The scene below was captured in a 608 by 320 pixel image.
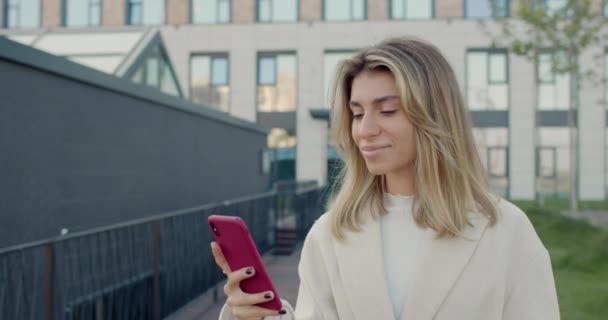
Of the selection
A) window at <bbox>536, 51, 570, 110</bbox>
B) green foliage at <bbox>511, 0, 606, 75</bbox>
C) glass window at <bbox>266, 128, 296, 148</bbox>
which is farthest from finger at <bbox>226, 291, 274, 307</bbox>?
window at <bbox>536, 51, 570, 110</bbox>

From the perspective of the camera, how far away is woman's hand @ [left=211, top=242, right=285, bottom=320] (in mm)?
1849

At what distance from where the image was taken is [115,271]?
18.7 ft

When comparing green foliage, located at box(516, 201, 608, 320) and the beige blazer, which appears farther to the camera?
green foliage, located at box(516, 201, 608, 320)

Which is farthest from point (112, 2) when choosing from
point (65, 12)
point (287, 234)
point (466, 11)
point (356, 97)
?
point (356, 97)

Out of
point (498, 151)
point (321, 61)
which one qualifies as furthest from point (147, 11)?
point (498, 151)

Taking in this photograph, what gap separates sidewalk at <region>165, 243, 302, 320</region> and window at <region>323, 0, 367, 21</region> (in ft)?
56.9

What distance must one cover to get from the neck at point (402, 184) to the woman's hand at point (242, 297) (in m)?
0.58

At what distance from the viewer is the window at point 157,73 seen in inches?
470

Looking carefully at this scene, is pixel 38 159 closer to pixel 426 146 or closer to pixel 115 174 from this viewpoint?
pixel 115 174

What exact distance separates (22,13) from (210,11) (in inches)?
339

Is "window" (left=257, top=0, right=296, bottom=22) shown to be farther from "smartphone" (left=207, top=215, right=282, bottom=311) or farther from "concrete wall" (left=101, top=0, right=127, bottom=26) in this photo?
"smartphone" (left=207, top=215, right=282, bottom=311)

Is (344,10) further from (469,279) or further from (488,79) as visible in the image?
(469,279)

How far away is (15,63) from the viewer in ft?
19.9

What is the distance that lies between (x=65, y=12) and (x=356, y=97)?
28.8 m
